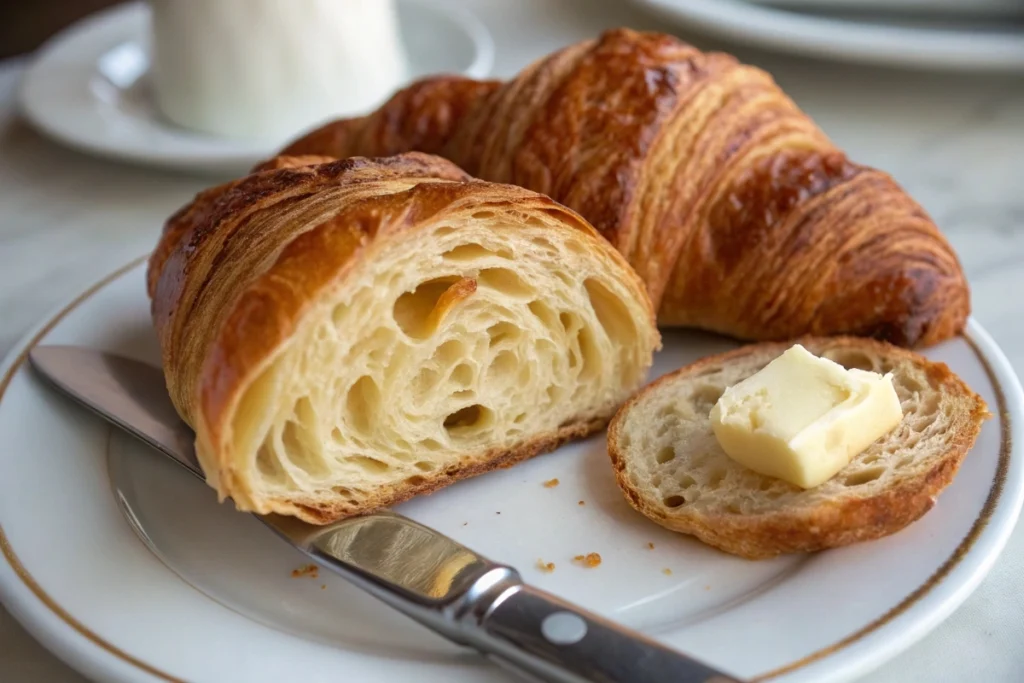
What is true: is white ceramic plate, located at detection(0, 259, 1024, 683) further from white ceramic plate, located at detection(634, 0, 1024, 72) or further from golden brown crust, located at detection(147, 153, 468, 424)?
white ceramic plate, located at detection(634, 0, 1024, 72)

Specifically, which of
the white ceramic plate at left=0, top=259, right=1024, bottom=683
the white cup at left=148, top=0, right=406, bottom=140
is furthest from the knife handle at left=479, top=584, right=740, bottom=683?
the white cup at left=148, top=0, right=406, bottom=140

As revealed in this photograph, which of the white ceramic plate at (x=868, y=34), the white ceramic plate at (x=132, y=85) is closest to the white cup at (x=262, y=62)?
the white ceramic plate at (x=132, y=85)

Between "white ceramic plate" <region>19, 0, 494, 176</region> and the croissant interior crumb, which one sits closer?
the croissant interior crumb

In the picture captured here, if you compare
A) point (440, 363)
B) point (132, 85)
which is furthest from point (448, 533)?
point (132, 85)

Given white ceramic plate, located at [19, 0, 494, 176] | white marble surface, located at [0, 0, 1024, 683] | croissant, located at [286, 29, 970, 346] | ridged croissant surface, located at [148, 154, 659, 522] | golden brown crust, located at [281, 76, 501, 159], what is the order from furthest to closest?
white ceramic plate, located at [19, 0, 494, 176]
white marble surface, located at [0, 0, 1024, 683]
golden brown crust, located at [281, 76, 501, 159]
croissant, located at [286, 29, 970, 346]
ridged croissant surface, located at [148, 154, 659, 522]

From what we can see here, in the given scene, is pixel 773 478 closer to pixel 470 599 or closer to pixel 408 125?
pixel 470 599

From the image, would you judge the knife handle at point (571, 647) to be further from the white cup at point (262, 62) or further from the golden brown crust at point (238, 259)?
the white cup at point (262, 62)
